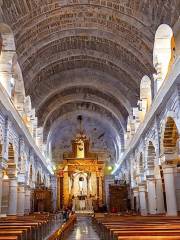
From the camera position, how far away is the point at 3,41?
1606cm

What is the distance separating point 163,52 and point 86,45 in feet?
21.9

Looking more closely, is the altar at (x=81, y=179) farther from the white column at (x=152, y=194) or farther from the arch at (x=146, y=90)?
the arch at (x=146, y=90)

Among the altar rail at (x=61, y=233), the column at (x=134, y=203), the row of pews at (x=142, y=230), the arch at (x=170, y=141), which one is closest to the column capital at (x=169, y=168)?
the arch at (x=170, y=141)

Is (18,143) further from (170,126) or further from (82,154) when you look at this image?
(82,154)

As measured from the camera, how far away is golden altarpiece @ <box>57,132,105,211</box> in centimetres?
3591

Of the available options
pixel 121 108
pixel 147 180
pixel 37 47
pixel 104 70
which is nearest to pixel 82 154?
pixel 121 108

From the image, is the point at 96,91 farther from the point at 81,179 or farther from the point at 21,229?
the point at 21,229

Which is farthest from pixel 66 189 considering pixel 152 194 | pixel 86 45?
pixel 86 45

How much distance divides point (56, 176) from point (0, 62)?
22962 millimetres

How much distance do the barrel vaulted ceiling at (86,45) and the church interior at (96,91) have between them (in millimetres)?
63

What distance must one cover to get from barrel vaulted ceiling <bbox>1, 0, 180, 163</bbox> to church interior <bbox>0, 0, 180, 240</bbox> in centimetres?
6

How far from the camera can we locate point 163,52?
16.0 meters

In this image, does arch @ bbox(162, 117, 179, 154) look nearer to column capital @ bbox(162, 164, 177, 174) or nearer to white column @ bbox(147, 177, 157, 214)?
column capital @ bbox(162, 164, 177, 174)

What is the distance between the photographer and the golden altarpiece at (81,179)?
118ft
